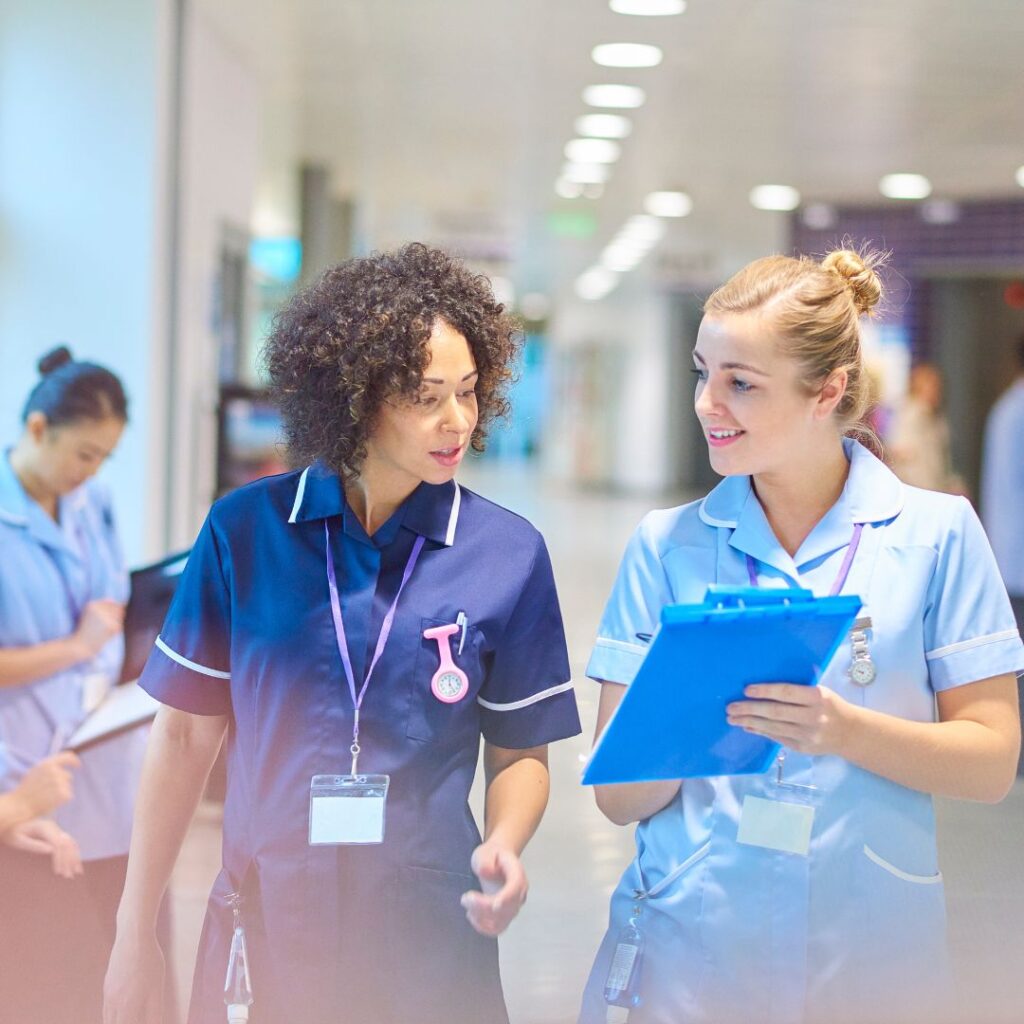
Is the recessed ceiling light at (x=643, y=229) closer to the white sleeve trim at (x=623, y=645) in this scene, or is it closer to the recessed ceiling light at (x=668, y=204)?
the recessed ceiling light at (x=668, y=204)

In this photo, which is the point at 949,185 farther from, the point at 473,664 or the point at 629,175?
the point at 473,664

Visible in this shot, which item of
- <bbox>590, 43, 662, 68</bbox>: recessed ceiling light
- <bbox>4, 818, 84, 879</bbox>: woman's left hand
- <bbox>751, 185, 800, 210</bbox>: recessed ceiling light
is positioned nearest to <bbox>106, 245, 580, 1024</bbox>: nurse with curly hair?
<bbox>4, 818, 84, 879</bbox>: woman's left hand

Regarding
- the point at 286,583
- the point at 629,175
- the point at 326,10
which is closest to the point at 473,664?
the point at 286,583

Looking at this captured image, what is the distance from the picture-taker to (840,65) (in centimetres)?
680

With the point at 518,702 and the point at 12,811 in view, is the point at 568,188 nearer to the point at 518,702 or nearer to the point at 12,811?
the point at 12,811

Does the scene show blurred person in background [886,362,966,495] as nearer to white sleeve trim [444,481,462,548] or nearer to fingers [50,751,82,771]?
fingers [50,751,82,771]

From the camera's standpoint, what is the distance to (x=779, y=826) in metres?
1.74

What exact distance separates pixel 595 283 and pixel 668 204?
933cm

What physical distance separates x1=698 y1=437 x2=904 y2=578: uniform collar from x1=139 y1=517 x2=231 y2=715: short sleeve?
26.4 inches

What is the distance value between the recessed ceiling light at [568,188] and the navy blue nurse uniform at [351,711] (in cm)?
959

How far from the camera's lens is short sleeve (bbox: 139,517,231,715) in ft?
5.74

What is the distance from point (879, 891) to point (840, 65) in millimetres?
5901

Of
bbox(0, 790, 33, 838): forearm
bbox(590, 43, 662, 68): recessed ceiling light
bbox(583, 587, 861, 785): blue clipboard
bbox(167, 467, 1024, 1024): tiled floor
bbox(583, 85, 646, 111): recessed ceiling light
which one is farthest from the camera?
bbox(583, 85, 646, 111): recessed ceiling light

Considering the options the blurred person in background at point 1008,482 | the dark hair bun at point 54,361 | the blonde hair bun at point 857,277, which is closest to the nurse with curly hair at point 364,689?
the blonde hair bun at point 857,277
